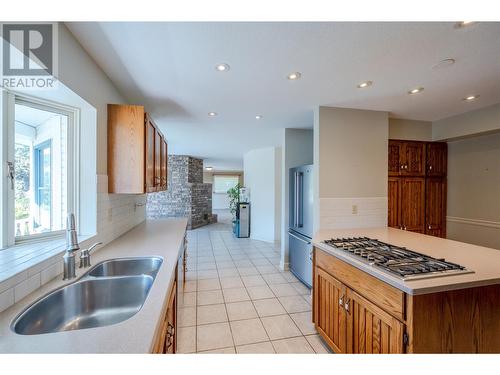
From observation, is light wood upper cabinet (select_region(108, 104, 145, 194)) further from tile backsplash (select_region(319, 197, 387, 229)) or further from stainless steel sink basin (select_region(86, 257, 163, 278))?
tile backsplash (select_region(319, 197, 387, 229))

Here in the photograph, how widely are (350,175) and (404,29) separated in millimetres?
1654

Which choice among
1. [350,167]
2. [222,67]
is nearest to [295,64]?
[222,67]

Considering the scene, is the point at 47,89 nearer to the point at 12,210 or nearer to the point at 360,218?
the point at 12,210

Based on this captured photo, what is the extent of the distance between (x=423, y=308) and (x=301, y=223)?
199 cm

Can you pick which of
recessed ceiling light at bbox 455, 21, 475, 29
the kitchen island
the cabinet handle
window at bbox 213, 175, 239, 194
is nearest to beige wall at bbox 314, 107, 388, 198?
the kitchen island

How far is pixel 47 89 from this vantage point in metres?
1.43

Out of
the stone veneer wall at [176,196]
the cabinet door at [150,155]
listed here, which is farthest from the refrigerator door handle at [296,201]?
the stone veneer wall at [176,196]

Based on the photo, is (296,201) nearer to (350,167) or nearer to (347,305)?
(350,167)

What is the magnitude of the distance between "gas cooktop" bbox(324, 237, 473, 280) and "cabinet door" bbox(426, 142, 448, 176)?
218 centimetres

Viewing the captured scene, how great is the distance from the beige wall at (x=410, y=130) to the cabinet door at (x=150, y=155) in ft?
10.6

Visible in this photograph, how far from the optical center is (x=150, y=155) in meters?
2.37

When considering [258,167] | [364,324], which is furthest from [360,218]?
[258,167]

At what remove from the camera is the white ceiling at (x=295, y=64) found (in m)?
1.39

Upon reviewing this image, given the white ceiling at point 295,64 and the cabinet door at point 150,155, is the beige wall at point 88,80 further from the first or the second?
the cabinet door at point 150,155
